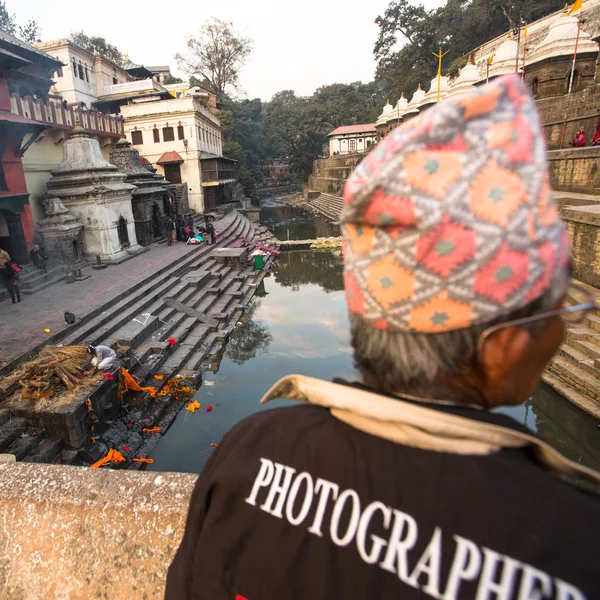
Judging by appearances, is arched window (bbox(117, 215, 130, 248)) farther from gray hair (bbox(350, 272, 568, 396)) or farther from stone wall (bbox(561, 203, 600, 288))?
gray hair (bbox(350, 272, 568, 396))

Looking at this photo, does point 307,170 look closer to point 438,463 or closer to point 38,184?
point 38,184

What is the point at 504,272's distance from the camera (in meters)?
0.78

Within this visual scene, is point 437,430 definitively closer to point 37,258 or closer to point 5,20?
point 37,258

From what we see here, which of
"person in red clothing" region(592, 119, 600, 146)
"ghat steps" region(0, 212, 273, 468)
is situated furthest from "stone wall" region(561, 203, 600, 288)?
"ghat steps" region(0, 212, 273, 468)

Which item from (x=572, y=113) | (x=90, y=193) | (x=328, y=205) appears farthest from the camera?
(x=328, y=205)

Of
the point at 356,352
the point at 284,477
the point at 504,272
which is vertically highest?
the point at 504,272

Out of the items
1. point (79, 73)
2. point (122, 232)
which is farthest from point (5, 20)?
point (122, 232)

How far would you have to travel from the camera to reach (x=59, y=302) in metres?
10.0

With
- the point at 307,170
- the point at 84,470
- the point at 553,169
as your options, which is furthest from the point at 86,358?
the point at 307,170

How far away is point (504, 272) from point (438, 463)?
14.7 inches

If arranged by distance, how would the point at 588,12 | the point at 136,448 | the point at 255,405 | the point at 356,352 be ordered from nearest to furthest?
the point at 356,352, the point at 136,448, the point at 255,405, the point at 588,12

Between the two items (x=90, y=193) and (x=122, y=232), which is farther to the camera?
(x=122, y=232)

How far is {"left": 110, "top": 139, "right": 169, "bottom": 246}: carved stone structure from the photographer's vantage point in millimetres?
16875

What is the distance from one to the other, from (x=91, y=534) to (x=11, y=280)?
33.4 feet
